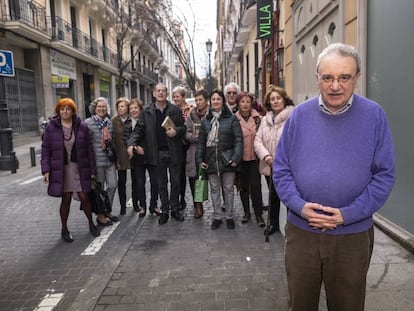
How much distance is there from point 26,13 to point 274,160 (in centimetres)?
1799

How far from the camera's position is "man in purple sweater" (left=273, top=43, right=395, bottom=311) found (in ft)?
6.42

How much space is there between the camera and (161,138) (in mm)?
5492

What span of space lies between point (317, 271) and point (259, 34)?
30.5 feet

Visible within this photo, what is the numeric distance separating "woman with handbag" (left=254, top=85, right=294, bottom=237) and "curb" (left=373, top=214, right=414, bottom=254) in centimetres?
126

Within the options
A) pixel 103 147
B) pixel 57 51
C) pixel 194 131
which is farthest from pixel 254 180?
pixel 57 51

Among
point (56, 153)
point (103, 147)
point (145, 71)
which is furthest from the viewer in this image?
point (145, 71)

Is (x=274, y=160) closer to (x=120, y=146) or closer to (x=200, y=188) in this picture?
(x=200, y=188)

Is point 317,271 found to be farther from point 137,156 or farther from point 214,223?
point 137,156

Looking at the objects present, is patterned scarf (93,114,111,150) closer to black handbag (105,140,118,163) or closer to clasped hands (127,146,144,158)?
black handbag (105,140,118,163)

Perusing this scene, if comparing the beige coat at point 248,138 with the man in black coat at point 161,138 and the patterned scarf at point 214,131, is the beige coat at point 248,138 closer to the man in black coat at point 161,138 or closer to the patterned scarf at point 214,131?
the patterned scarf at point 214,131

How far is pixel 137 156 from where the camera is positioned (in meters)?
5.70

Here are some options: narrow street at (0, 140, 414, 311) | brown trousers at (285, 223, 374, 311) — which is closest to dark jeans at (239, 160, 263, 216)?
narrow street at (0, 140, 414, 311)

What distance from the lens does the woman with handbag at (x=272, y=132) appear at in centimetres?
455

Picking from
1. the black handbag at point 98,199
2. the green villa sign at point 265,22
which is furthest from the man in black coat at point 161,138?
the green villa sign at point 265,22
